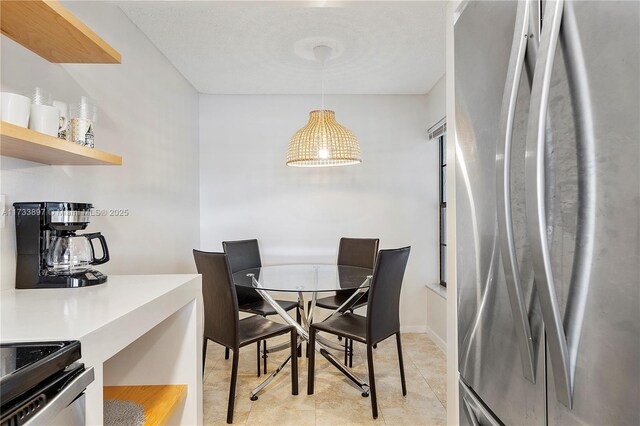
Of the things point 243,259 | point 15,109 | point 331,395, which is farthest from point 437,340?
point 15,109

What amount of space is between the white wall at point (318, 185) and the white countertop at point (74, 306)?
2277 millimetres

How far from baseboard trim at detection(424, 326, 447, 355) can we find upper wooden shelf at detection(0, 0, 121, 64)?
130 inches

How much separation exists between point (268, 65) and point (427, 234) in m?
2.32

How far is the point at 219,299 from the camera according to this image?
2268 millimetres

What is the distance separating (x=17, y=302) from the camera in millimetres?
1230

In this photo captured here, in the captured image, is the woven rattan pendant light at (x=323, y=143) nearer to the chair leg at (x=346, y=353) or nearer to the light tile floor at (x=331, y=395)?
the chair leg at (x=346, y=353)

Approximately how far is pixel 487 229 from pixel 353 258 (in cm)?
248

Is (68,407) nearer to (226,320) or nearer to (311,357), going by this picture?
(226,320)

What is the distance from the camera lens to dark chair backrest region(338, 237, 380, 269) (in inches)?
132

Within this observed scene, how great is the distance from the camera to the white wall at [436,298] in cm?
341

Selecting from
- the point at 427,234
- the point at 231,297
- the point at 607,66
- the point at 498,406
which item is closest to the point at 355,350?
the point at 427,234

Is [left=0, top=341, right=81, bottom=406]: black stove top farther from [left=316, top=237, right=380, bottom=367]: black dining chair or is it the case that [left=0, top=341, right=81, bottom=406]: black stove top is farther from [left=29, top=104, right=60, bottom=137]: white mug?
[left=316, top=237, right=380, bottom=367]: black dining chair

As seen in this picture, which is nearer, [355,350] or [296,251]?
[355,350]

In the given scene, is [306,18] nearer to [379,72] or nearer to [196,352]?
[379,72]
